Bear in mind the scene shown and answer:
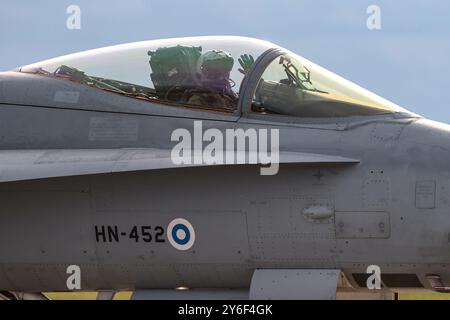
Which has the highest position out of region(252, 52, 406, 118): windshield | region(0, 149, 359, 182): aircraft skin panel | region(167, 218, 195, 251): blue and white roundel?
region(252, 52, 406, 118): windshield

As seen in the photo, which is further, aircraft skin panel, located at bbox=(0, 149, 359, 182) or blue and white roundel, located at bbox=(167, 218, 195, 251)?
blue and white roundel, located at bbox=(167, 218, 195, 251)

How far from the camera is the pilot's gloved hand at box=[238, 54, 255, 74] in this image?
11125 mm

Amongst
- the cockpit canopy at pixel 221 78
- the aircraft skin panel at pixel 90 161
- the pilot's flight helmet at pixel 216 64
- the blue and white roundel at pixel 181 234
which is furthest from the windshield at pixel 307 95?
the blue and white roundel at pixel 181 234

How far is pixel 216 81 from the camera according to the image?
11094 millimetres

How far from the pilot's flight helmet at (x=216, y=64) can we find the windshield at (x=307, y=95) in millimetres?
406

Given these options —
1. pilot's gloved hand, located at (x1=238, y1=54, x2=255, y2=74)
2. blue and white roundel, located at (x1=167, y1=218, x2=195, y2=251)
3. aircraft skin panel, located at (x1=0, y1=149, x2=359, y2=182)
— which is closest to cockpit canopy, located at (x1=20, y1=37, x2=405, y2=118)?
pilot's gloved hand, located at (x1=238, y1=54, x2=255, y2=74)

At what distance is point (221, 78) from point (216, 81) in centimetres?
6

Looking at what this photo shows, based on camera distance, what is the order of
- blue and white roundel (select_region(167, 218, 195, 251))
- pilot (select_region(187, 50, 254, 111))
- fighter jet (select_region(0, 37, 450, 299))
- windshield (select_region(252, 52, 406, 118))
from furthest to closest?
pilot (select_region(187, 50, 254, 111))
windshield (select_region(252, 52, 406, 118))
blue and white roundel (select_region(167, 218, 195, 251))
fighter jet (select_region(0, 37, 450, 299))

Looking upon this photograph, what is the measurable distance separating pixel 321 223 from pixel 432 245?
1.06 meters

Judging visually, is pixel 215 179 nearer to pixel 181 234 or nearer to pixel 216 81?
pixel 181 234

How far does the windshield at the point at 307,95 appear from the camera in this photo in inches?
426

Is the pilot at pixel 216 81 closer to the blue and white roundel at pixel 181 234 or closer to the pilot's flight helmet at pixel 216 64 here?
the pilot's flight helmet at pixel 216 64

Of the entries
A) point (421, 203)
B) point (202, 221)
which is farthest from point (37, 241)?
point (421, 203)

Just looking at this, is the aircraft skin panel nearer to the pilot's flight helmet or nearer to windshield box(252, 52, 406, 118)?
windshield box(252, 52, 406, 118)
